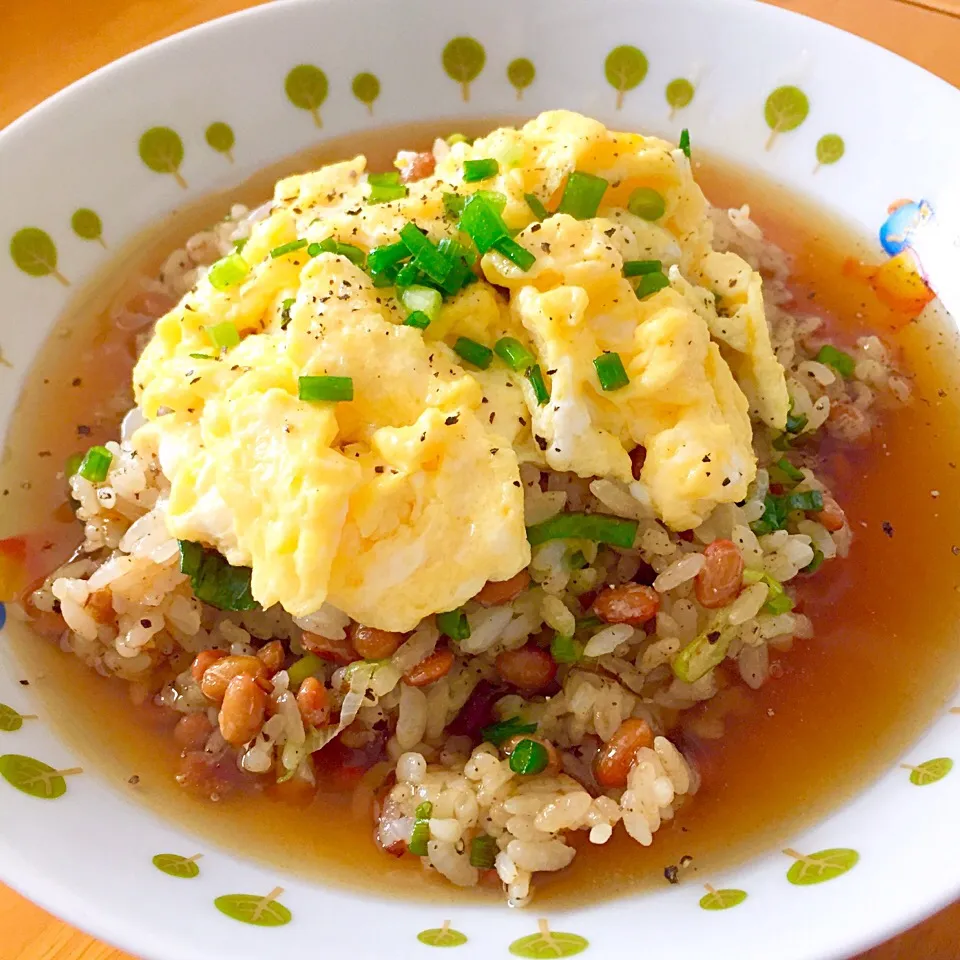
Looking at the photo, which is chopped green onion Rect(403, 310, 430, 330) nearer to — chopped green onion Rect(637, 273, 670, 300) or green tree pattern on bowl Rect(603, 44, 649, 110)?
chopped green onion Rect(637, 273, 670, 300)

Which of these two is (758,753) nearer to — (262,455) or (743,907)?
(743,907)

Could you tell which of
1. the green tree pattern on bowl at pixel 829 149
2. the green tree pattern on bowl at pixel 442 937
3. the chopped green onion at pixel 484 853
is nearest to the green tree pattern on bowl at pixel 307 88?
the green tree pattern on bowl at pixel 829 149

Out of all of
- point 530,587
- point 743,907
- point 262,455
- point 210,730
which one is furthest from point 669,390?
point 210,730

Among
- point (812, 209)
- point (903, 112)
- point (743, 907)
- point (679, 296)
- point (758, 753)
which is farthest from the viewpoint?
point (812, 209)

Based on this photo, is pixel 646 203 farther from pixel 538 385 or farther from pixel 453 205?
pixel 538 385

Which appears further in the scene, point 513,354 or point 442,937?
point 513,354

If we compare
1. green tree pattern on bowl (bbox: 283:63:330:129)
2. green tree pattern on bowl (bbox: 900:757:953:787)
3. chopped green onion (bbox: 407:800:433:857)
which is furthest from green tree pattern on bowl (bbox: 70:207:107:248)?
green tree pattern on bowl (bbox: 900:757:953:787)

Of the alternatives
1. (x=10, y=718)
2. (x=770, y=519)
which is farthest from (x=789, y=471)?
(x=10, y=718)
